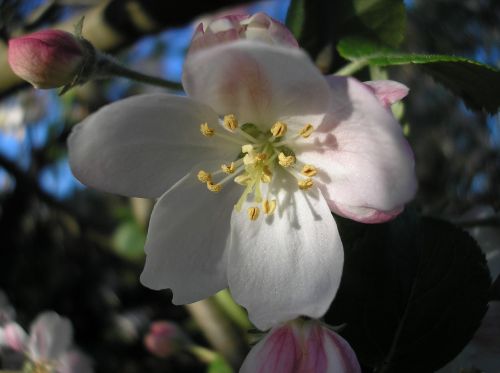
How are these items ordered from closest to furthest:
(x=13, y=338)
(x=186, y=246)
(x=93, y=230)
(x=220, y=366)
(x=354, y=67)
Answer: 1. (x=186, y=246)
2. (x=354, y=67)
3. (x=220, y=366)
4. (x=13, y=338)
5. (x=93, y=230)

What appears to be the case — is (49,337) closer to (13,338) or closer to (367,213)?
(13,338)

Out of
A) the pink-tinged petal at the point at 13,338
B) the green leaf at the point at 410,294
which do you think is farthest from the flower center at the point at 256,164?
the pink-tinged petal at the point at 13,338

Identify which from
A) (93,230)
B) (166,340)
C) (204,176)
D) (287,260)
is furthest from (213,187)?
(93,230)

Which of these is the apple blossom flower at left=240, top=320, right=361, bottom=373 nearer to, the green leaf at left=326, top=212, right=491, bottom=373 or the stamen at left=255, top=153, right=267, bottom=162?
the green leaf at left=326, top=212, right=491, bottom=373

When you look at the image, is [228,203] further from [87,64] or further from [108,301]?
[108,301]

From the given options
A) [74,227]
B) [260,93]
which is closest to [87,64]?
[260,93]

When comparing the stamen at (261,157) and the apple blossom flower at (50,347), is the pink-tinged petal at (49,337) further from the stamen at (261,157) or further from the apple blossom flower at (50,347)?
the stamen at (261,157)
